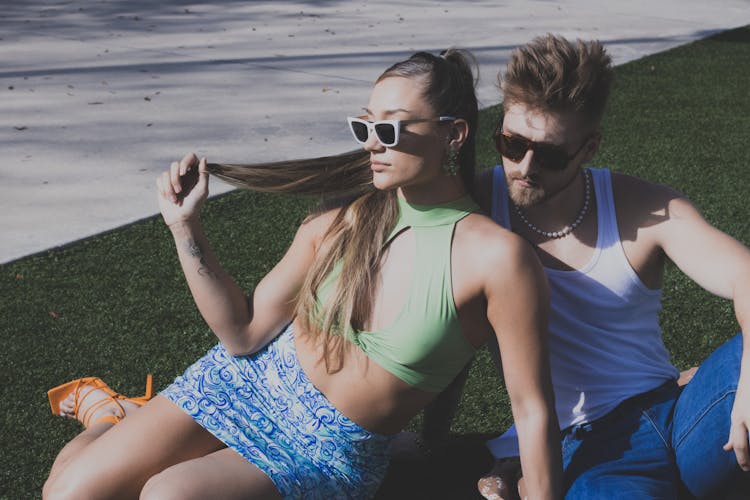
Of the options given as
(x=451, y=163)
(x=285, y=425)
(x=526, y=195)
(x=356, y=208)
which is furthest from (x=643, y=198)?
(x=285, y=425)

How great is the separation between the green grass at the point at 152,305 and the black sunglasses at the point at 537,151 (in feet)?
4.34

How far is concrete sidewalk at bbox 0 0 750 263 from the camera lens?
607cm

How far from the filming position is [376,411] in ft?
9.10

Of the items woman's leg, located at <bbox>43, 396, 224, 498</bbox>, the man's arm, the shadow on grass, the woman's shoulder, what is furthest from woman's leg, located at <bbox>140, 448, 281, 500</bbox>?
the man's arm

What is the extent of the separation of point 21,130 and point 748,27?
8.91 m

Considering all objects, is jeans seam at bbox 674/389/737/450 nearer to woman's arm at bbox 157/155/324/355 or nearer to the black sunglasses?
the black sunglasses

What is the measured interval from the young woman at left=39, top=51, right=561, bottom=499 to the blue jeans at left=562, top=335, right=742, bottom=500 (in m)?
0.22

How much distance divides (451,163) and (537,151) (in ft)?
0.77

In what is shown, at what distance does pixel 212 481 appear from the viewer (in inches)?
105

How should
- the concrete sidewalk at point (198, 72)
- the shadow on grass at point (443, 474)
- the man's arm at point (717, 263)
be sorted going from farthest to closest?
the concrete sidewalk at point (198, 72) → the shadow on grass at point (443, 474) → the man's arm at point (717, 263)

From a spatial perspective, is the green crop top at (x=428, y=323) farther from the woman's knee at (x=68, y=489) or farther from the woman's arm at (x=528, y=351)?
the woman's knee at (x=68, y=489)

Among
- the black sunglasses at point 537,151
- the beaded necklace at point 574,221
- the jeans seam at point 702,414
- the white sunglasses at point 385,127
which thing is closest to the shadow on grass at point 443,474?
the jeans seam at point 702,414

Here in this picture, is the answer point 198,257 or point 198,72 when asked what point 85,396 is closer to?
point 198,257

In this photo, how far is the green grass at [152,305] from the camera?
12.4ft
